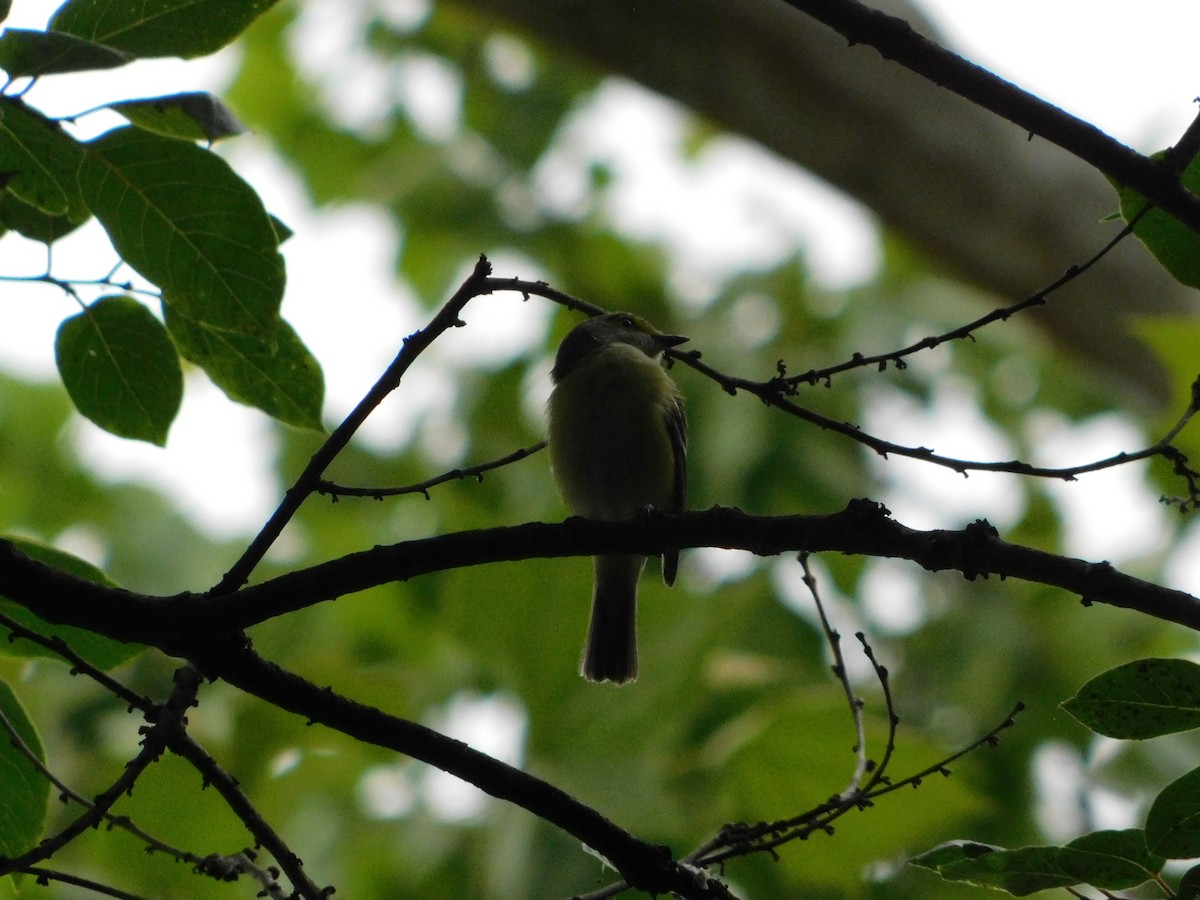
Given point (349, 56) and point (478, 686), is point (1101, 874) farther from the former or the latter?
point (349, 56)

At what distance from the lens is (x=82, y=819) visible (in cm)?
186

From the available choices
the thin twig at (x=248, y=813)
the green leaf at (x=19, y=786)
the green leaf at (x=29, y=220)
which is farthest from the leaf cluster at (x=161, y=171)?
the green leaf at (x=19, y=786)

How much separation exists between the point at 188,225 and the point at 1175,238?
1.61m

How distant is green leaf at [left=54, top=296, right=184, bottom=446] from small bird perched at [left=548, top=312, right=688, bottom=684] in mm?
2520

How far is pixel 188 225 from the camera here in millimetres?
1998

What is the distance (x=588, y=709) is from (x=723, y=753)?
0.70 m

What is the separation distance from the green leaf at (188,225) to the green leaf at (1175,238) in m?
1.41

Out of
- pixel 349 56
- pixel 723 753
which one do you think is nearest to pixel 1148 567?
pixel 723 753

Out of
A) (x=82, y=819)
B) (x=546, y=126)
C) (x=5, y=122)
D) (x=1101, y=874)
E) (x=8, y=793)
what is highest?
(x=546, y=126)

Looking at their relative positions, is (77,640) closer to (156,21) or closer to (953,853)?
(156,21)

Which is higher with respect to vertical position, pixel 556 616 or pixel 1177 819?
pixel 556 616

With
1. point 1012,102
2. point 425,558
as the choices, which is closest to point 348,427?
point 425,558

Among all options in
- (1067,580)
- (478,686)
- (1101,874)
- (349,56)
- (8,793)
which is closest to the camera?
(1067,580)

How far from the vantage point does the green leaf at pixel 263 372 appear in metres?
2.33
